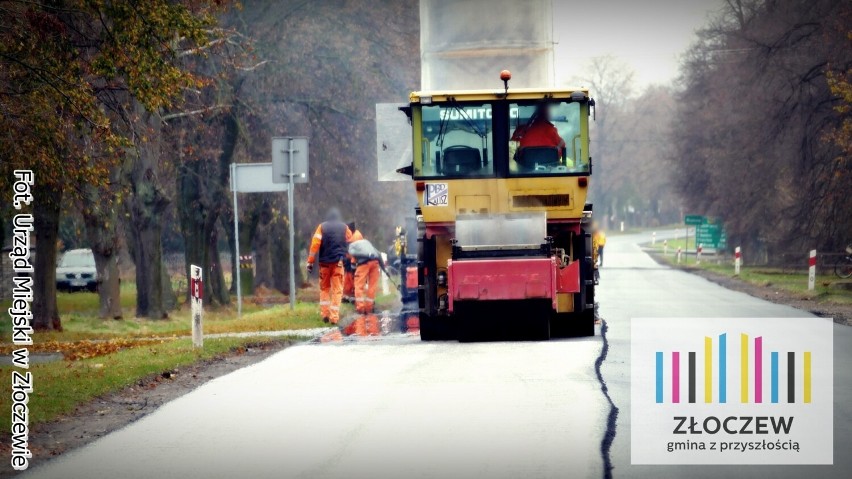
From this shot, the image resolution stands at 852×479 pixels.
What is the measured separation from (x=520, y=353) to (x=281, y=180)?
9613 millimetres

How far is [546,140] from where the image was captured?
17.4m

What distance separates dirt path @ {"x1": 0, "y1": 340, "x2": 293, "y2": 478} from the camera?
10.5 meters

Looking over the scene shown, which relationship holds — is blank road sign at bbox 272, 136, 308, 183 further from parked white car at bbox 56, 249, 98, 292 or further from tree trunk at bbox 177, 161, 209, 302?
parked white car at bbox 56, 249, 98, 292

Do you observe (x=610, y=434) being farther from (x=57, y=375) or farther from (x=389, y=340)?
(x=389, y=340)

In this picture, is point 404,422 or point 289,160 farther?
point 289,160

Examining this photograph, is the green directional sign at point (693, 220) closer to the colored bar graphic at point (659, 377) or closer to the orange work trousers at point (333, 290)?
the orange work trousers at point (333, 290)

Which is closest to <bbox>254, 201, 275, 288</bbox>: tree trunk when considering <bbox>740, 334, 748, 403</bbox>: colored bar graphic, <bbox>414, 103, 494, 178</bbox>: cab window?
<bbox>414, 103, 494, 178</bbox>: cab window

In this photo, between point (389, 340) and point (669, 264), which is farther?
point (669, 264)

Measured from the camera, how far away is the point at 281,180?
24938 millimetres

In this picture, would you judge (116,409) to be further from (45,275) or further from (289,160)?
(45,275)

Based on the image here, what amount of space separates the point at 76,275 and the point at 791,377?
41.0 metres

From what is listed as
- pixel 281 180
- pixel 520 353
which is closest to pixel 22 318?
pixel 520 353

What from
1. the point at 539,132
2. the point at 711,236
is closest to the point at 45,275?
the point at 539,132

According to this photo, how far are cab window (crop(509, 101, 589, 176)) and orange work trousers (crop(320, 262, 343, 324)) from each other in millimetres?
6858
